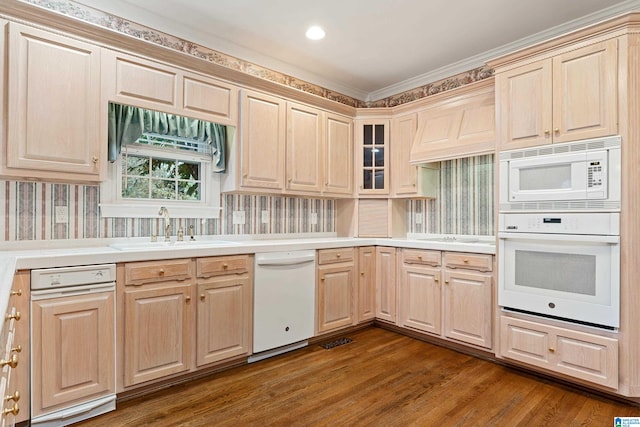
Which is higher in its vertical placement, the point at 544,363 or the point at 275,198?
the point at 275,198

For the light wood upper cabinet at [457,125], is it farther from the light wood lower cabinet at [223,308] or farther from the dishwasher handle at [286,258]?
the light wood lower cabinet at [223,308]

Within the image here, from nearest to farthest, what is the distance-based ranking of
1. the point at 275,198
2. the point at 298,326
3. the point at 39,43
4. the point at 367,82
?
the point at 39,43 < the point at 298,326 < the point at 275,198 < the point at 367,82

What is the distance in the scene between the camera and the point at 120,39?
8.16 ft

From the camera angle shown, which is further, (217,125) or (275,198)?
(275,198)

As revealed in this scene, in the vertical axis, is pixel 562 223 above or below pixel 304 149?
below

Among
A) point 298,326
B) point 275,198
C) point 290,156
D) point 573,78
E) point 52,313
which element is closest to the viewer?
point 52,313

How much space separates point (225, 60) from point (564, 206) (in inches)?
118

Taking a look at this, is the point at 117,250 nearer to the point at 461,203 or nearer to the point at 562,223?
the point at 562,223

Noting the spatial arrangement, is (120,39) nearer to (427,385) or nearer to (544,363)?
(427,385)

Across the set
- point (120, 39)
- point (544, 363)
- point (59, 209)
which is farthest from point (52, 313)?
point (544, 363)

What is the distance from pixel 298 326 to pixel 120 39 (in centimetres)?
255

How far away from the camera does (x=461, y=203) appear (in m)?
3.76

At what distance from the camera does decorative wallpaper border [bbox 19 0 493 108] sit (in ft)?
8.61

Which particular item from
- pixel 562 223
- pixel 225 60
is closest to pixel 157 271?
pixel 225 60
